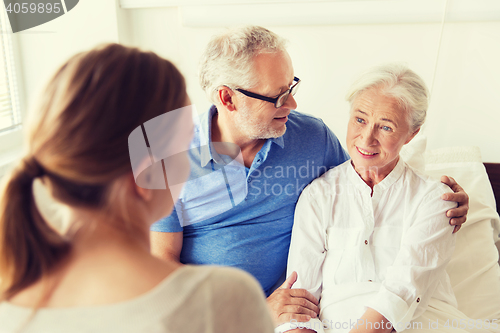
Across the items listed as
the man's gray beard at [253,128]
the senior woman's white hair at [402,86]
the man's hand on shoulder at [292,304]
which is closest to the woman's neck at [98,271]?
the man's hand on shoulder at [292,304]

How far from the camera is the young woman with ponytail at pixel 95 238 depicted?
0.54 m

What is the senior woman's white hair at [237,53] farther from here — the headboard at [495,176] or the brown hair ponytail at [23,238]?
the headboard at [495,176]

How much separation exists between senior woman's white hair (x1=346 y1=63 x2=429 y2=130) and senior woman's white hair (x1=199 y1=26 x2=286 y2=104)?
338mm

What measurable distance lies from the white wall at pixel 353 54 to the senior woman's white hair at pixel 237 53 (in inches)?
25.7

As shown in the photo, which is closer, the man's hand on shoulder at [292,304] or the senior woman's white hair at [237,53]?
the man's hand on shoulder at [292,304]

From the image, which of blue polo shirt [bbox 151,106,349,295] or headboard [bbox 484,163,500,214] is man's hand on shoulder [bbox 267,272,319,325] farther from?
headboard [bbox 484,163,500,214]

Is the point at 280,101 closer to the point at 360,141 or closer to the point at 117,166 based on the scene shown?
the point at 360,141

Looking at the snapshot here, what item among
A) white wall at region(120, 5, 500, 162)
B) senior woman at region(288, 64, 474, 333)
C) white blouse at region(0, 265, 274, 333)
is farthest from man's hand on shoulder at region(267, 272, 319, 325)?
white wall at region(120, 5, 500, 162)

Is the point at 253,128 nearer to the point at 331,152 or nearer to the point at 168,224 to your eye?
the point at 331,152

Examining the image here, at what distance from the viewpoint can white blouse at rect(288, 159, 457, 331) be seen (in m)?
1.27

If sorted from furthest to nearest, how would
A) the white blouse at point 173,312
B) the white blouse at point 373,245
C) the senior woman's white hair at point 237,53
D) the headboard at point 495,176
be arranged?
the headboard at point 495,176, the senior woman's white hair at point 237,53, the white blouse at point 373,245, the white blouse at point 173,312

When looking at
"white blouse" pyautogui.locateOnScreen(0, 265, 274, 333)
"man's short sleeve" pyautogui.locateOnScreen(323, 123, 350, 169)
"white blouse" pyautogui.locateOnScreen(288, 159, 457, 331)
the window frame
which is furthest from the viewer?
the window frame

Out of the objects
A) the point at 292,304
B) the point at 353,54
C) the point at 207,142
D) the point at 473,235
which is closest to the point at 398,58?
the point at 353,54

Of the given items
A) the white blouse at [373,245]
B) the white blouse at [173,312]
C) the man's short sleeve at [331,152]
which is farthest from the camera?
the man's short sleeve at [331,152]
